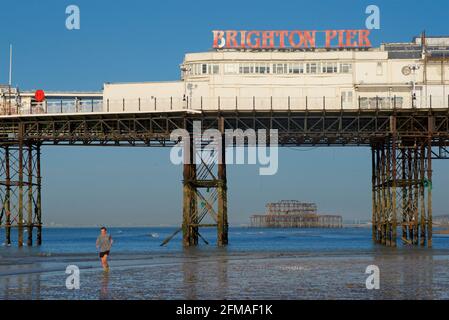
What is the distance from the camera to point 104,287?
97.3 feet

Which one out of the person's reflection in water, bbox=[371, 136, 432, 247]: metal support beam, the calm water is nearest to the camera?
the person's reflection in water

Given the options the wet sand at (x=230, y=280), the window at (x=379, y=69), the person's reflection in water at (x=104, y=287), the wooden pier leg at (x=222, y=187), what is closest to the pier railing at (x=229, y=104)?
the window at (x=379, y=69)

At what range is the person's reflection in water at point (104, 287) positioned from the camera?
26.7 metres

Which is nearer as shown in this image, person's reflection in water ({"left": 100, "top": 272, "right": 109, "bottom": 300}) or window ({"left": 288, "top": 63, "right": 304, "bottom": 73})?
person's reflection in water ({"left": 100, "top": 272, "right": 109, "bottom": 300})

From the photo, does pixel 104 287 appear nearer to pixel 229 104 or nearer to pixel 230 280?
pixel 230 280

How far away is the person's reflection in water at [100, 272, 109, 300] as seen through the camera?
26688mm

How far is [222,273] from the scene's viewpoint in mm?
36562

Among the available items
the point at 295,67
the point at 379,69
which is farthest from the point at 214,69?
the point at 379,69

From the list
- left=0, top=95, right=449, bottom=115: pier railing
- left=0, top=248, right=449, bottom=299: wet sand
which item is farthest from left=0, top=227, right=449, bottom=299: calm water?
left=0, top=95, right=449, bottom=115: pier railing

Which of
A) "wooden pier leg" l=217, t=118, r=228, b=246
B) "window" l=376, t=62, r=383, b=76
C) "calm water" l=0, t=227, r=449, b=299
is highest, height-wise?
"window" l=376, t=62, r=383, b=76

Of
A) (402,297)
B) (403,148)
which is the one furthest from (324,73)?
Answer: (402,297)

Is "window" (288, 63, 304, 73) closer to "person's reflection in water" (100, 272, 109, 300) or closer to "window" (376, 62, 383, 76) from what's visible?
"window" (376, 62, 383, 76)

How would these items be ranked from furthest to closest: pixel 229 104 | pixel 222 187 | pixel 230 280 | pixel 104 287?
pixel 229 104 < pixel 222 187 < pixel 230 280 < pixel 104 287
